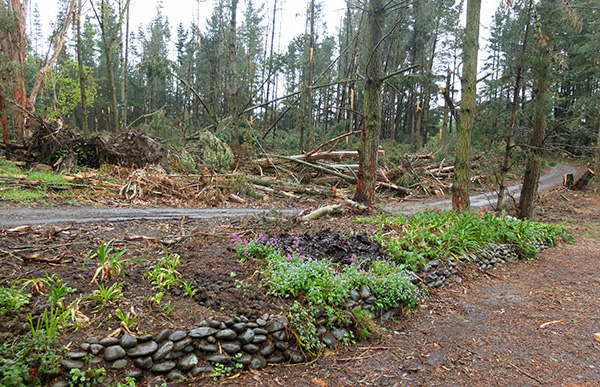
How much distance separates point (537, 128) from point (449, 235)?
499 cm

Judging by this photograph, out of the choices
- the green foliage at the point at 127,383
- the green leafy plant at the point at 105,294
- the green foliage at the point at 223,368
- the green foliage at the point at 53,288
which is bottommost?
the green foliage at the point at 223,368

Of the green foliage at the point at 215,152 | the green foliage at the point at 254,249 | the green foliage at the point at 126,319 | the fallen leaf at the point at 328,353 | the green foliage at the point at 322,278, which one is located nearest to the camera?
the green foliage at the point at 126,319

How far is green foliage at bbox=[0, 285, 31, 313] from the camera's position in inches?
108

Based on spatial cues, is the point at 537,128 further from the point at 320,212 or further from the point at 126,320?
the point at 126,320

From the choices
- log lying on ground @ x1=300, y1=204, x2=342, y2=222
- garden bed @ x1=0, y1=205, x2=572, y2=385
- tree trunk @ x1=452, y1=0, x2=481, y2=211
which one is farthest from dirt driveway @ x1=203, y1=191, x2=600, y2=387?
log lying on ground @ x1=300, y1=204, x2=342, y2=222

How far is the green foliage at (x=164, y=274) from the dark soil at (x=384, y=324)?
91 mm

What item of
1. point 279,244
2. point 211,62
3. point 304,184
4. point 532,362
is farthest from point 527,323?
point 211,62

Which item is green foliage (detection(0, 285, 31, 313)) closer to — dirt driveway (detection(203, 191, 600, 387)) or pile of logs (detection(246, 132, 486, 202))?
dirt driveway (detection(203, 191, 600, 387))

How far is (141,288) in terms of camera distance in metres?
3.46

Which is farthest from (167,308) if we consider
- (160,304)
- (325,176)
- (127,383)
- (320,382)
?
(325,176)

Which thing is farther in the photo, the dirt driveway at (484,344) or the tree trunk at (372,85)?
the tree trunk at (372,85)

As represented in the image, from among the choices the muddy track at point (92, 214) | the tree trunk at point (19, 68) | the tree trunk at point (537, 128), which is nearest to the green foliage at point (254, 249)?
the muddy track at point (92, 214)

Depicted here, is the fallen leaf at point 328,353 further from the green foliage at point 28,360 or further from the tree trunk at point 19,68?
the tree trunk at point 19,68

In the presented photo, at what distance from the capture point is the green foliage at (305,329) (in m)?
3.25
